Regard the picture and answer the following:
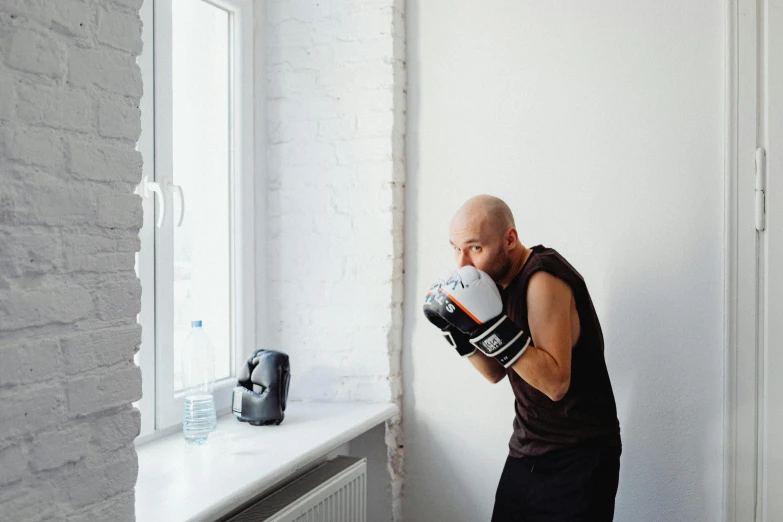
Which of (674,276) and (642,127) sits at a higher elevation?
(642,127)

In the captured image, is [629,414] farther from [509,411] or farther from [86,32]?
[86,32]

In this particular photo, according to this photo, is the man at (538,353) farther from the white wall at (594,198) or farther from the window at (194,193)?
the window at (194,193)

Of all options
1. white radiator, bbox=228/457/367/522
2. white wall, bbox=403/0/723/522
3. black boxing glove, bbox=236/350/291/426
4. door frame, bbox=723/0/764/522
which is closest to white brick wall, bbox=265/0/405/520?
white wall, bbox=403/0/723/522

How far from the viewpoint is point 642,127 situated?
2.70 metres

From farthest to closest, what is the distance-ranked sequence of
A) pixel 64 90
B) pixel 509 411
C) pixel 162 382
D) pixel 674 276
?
1. pixel 509 411
2. pixel 674 276
3. pixel 162 382
4. pixel 64 90

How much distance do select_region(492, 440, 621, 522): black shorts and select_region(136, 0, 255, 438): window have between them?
115cm

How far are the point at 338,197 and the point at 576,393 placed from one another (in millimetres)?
1271

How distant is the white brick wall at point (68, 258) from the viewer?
1.37 meters

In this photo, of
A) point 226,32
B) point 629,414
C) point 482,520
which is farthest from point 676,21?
point 482,520

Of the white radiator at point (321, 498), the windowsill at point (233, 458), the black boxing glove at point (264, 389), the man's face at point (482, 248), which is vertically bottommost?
the white radiator at point (321, 498)

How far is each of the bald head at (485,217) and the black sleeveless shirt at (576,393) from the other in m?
0.13

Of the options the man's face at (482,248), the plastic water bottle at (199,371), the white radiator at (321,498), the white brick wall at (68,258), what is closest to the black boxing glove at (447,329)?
the man's face at (482,248)

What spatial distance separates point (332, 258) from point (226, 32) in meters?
0.96

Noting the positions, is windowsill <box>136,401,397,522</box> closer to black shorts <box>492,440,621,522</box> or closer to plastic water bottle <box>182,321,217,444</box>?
plastic water bottle <box>182,321,217,444</box>
